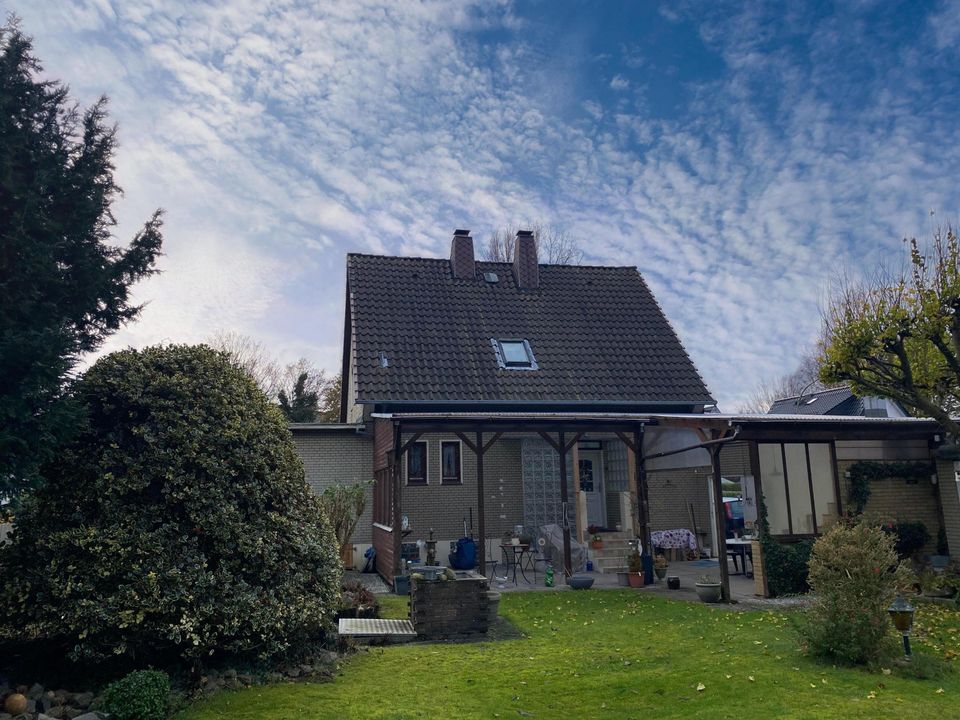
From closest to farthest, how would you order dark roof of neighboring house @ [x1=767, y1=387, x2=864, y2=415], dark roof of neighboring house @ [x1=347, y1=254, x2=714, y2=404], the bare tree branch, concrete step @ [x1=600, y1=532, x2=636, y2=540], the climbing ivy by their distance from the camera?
the climbing ivy, concrete step @ [x1=600, y1=532, x2=636, y2=540], dark roof of neighboring house @ [x1=347, y1=254, x2=714, y2=404], dark roof of neighboring house @ [x1=767, y1=387, x2=864, y2=415], the bare tree branch

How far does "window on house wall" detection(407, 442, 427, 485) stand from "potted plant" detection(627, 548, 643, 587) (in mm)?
5432

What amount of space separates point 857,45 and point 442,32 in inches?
286

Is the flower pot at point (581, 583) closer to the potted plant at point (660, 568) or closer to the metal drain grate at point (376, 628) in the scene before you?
the potted plant at point (660, 568)

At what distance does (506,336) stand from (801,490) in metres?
8.44

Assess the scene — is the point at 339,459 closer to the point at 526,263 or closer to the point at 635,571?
the point at 635,571

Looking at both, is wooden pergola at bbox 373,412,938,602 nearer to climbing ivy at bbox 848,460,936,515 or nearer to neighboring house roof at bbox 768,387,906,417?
climbing ivy at bbox 848,460,936,515

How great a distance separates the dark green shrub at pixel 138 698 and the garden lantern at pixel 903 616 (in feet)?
22.0

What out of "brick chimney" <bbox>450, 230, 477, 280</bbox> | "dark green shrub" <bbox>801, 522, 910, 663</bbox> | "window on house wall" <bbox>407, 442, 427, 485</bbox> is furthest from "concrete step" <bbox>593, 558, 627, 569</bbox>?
"brick chimney" <bbox>450, 230, 477, 280</bbox>

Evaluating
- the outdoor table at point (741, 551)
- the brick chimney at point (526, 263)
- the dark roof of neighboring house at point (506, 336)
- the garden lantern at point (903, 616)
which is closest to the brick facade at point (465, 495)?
the dark roof of neighboring house at point (506, 336)

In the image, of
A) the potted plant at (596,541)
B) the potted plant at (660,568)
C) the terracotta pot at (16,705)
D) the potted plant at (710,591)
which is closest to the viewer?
the terracotta pot at (16,705)

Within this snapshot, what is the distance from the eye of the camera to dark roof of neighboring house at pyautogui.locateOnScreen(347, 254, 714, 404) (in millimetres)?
16875

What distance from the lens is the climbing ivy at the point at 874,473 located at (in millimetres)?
13211

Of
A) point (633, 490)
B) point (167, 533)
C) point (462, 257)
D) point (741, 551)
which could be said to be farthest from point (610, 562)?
point (167, 533)

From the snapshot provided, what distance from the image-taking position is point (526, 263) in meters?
20.8
